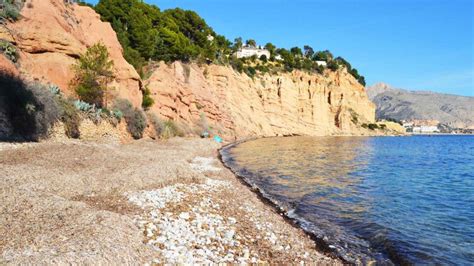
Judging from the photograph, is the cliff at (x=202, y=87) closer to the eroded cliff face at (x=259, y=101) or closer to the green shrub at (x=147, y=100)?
the eroded cliff face at (x=259, y=101)

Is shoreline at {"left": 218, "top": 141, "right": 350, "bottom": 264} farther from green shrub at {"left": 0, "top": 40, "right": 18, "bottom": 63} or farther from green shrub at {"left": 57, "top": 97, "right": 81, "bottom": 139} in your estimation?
green shrub at {"left": 0, "top": 40, "right": 18, "bottom": 63}

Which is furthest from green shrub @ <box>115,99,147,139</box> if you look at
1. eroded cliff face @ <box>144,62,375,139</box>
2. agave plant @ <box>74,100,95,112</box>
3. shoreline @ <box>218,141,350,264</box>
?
shoreline @ <box>218,141,350,264</box>

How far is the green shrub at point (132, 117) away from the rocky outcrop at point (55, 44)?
1.22m

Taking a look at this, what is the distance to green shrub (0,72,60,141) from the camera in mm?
15133

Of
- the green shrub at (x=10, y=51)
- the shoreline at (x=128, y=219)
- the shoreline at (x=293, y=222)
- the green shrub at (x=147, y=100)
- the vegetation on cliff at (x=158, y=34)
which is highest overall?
the vegetation on cliff at (x=158, y=34)

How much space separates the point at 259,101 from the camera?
65.5 metres

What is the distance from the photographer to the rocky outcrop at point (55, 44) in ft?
68.8

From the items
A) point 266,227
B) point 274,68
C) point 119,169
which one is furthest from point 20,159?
point 274,68

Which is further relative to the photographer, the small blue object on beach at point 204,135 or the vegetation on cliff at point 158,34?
the small blue object on beach at point 204,135

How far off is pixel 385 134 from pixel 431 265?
108 metres

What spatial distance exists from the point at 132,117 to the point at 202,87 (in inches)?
845

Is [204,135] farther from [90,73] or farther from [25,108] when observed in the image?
[25,108]

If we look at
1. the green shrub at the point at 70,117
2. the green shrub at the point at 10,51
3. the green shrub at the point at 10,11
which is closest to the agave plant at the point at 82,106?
the green shrub at the point at 70,117

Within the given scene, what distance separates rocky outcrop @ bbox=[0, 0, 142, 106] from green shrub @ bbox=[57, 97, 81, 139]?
9.89 ft
